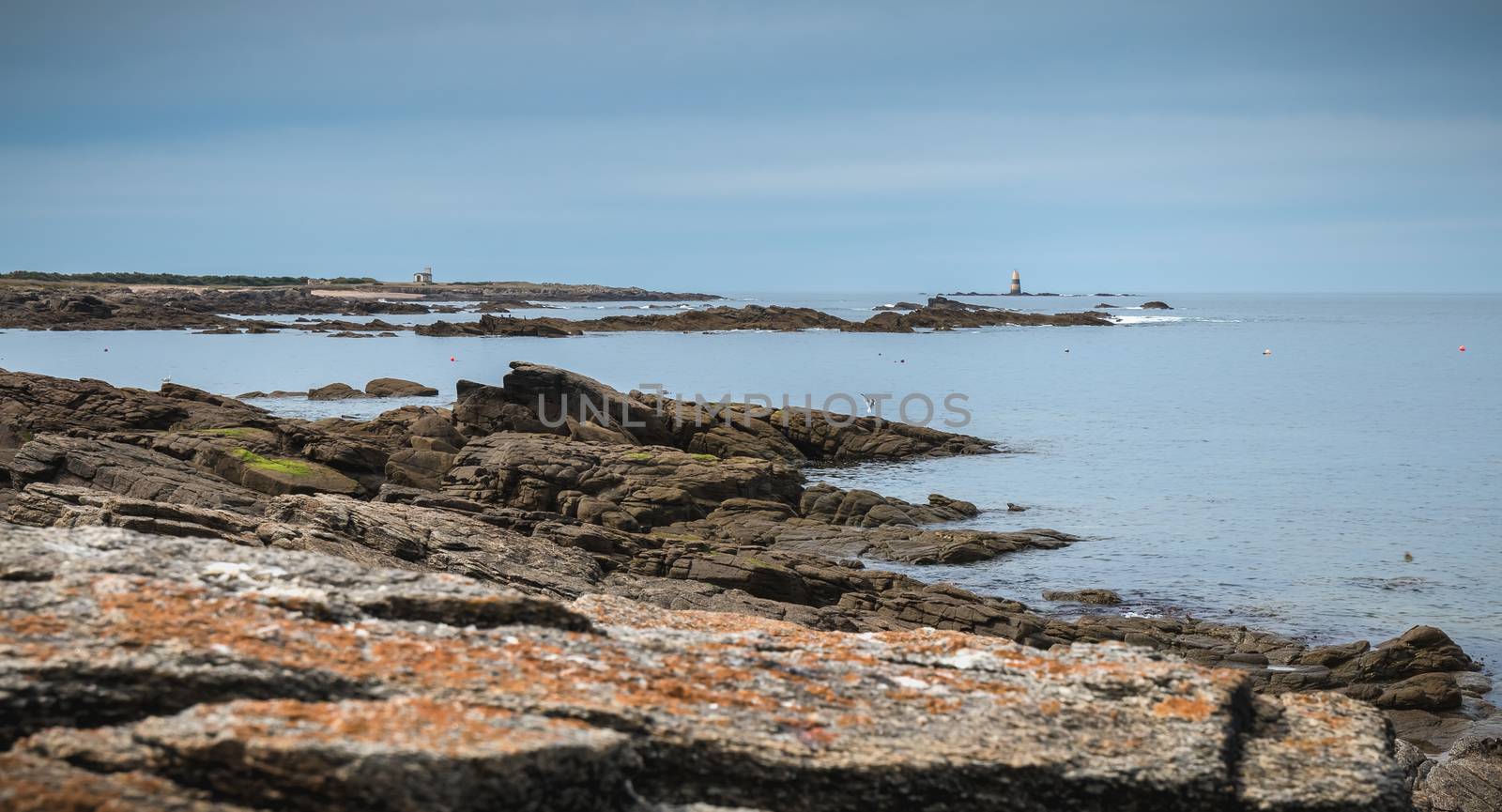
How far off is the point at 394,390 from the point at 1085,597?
5071cm

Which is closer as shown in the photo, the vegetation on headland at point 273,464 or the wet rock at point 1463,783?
the wet rock at point 1463,783

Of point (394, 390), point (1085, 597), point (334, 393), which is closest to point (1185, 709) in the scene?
point (1085, 597)

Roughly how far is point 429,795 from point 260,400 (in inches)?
2560

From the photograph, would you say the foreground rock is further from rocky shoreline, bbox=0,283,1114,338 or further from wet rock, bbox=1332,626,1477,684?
rocky shoreline, bbox=0,283,1114,338

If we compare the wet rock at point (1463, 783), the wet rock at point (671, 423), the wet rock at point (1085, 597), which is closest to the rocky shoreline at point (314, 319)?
the wet rock at point (671, 423)

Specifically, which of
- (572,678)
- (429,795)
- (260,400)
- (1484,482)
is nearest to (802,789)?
(572,678)

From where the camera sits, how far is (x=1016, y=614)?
75.6 feet

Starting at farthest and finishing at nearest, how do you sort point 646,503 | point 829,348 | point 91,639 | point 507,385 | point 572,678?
point 829,348
point 507,385
point 646,503
point 572,678
point 91,639

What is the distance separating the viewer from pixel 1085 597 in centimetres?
2647

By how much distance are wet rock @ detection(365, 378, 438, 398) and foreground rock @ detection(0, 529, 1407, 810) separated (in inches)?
2519

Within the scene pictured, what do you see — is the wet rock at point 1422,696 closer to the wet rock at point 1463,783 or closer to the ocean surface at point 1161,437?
the ocean surface at point 1161,437

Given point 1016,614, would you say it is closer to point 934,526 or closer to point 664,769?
point 934,526

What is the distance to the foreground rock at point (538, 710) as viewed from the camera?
13.3 ft

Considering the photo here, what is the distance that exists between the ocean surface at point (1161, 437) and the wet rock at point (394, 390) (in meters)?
1.47
